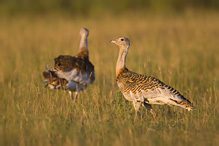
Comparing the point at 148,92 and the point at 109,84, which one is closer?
the point at 148,92

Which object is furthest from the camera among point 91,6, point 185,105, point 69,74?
point 91,6

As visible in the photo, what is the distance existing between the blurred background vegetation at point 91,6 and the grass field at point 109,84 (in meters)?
2.83

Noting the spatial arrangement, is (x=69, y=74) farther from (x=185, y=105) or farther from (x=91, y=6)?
(x=91, y=6)

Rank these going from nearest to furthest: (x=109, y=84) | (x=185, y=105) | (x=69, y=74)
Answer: (x=185, y=105), (x=69, y=74), (x=109, y=84)

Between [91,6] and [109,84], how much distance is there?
12.0 meters

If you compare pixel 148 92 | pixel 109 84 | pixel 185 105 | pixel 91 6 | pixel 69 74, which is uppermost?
pixel 91 6

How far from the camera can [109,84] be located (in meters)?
6.65

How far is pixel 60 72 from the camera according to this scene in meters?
5.39

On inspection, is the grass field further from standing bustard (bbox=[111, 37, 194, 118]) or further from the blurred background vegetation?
the blurred background vegetation

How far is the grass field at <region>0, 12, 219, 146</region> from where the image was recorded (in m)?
3.95

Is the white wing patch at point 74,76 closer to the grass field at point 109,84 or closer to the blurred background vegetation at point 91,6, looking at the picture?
the grass field at point 109,84

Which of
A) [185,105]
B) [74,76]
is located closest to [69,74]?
[74,76]

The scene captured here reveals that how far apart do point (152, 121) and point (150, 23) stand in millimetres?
8827

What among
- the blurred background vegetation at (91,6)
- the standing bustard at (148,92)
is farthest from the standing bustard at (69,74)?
the blurred background vegetation at (91,6)
